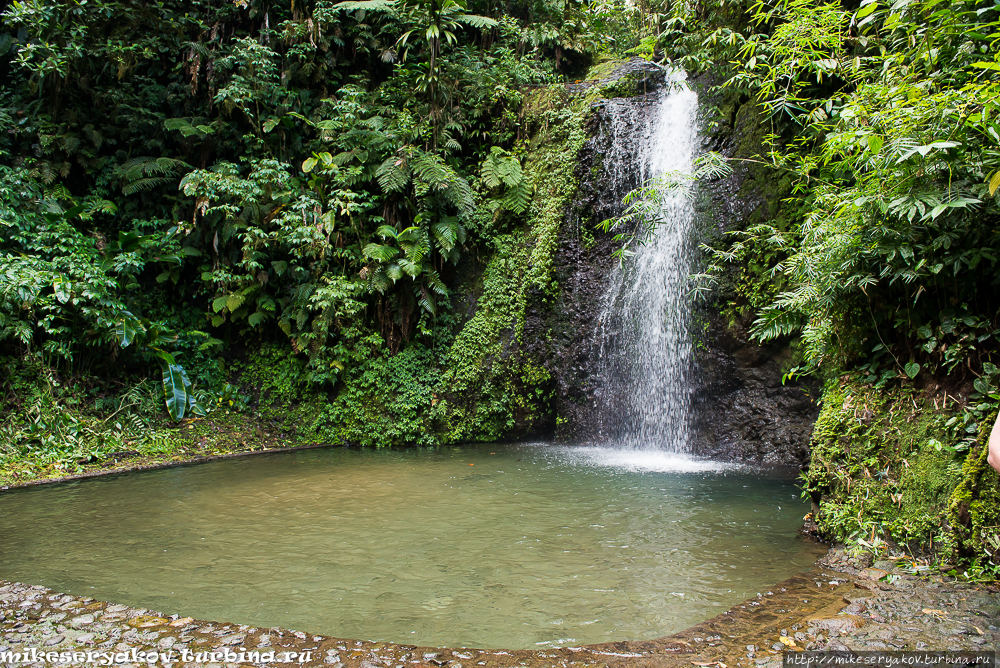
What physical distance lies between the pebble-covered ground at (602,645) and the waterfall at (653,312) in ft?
16.7

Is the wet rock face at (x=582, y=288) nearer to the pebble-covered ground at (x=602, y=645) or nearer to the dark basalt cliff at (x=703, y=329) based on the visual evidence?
the dark basalt cliff at (x=703, y=329)

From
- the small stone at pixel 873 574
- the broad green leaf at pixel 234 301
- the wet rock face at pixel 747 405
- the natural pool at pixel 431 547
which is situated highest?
the broad green leaf at pixel 234 301

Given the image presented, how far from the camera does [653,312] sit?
876cm

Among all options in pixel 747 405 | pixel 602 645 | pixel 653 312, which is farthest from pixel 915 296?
pixel 653 312

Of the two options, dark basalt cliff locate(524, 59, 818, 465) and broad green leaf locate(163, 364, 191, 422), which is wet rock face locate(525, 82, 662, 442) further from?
broad green leaf locate(163, 364, 191, 422)

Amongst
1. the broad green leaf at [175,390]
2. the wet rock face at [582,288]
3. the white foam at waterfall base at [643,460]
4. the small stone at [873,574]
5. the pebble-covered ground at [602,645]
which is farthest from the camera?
the wet rock face at [582,288]

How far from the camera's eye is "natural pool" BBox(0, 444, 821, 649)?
340 cm

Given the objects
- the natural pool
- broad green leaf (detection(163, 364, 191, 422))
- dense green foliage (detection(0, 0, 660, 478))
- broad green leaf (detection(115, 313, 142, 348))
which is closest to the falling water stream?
the natural pool

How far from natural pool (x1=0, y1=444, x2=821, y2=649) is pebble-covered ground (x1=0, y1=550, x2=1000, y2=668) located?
0.17 metres

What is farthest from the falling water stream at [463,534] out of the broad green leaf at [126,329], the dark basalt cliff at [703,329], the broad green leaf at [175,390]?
the broad green leaf at [126,329]

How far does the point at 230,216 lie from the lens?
9.52 metres

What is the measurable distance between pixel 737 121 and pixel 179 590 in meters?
8.84

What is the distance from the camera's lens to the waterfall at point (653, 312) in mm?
8492

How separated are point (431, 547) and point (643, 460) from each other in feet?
13.4
